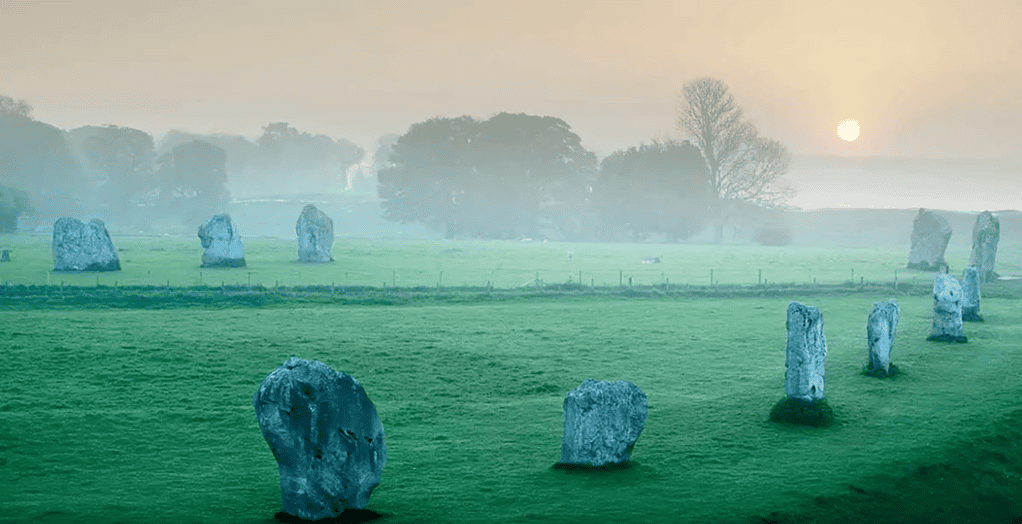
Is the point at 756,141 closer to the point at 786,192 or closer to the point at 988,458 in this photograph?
the point at 786,192

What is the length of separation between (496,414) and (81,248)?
33306 millimetres

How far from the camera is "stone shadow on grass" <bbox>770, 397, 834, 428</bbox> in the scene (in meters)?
20.1

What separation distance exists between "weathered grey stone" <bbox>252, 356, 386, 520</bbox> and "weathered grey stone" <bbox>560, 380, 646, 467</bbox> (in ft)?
13.3

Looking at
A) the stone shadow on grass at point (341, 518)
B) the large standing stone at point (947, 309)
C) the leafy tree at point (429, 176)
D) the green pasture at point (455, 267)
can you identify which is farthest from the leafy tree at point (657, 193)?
the stone shadow on grass at point (341, 518)

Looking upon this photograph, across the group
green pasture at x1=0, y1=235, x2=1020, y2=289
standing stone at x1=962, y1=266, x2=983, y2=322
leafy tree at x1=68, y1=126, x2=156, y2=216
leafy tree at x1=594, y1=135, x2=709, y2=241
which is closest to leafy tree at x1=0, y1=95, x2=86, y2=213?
leafy tree at x1=68, y1=126, x2=156, y2=216

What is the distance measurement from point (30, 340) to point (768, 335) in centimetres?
2423

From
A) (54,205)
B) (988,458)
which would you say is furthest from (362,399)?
(54,205)

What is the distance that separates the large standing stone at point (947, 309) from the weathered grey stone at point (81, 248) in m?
37.8

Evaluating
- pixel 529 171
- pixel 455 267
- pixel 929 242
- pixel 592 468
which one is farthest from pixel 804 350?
pixel 529 171

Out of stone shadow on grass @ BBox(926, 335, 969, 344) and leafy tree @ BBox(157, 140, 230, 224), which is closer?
stone shadow on grass @ BBox(926, 335, 969, 344)

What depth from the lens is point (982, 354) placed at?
28.2 m

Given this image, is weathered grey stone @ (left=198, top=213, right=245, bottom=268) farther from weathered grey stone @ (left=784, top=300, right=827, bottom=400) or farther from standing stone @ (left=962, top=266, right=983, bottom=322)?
weathered grey stone @ (left=784, top=300, right=827, bottom=400)

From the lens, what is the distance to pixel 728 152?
115 meters

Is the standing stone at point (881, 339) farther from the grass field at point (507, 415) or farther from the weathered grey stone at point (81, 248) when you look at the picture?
the weathered grey stone at point (81, 248)
